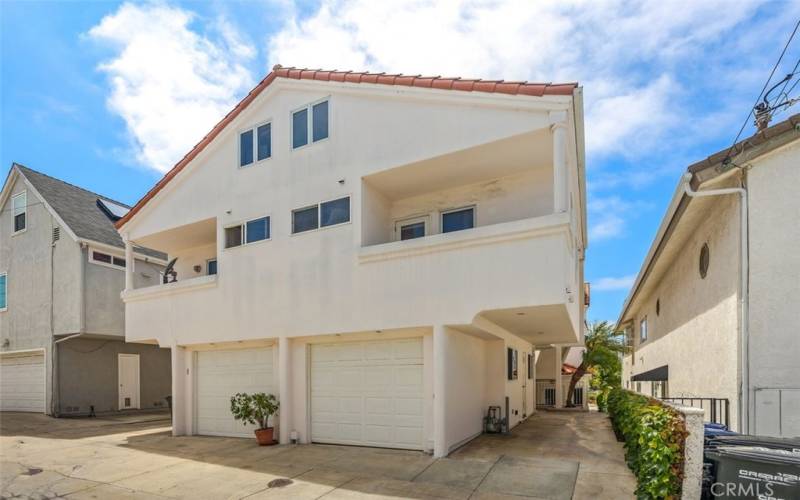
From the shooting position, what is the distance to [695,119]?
27.6ft

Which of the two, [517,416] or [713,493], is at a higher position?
[713,493]

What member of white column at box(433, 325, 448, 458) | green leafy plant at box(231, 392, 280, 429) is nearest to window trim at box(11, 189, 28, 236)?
green leafy plant at box(231, 392, 280, 429)

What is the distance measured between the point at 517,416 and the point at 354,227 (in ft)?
28.3

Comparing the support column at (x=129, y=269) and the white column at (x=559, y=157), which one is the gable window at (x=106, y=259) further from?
the white column at (x=559, y=157)

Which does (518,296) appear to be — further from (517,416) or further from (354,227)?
(517,416)

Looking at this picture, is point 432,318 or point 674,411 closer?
point 674,411

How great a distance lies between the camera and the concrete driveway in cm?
756

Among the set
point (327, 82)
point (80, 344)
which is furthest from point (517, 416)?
point (80, 344)

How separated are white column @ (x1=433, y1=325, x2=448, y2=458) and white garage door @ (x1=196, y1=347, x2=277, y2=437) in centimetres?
475

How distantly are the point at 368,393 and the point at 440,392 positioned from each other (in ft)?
6.82

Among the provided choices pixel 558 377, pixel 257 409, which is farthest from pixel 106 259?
pixel 558 377

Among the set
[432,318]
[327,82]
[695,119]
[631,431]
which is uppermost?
[327,82]

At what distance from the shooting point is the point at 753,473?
16.4 ft

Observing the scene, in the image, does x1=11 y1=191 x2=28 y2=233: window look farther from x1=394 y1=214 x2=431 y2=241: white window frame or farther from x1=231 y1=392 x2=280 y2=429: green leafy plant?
x1=394 y1=214 x2=431 y2=241: white window frame
